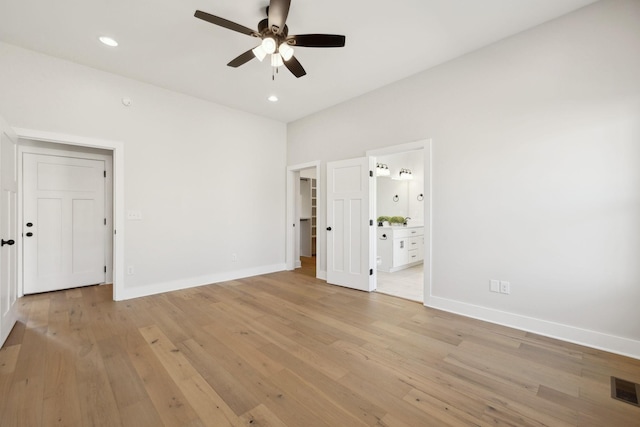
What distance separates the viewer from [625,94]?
2.26 metres

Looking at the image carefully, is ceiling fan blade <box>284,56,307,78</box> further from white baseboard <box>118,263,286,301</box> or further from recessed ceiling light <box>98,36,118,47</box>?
white baseboard <box>118,263,286,301</box>

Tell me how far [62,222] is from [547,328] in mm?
6392

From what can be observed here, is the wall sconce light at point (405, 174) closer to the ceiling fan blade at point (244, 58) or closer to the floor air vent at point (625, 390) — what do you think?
the ceiling fan blade at point (244, 58)

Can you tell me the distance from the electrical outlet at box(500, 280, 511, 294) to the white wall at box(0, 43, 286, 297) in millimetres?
3839

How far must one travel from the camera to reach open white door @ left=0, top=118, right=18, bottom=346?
2.41 meters

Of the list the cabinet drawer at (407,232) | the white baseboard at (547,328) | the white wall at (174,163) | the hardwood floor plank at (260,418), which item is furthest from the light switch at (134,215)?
the cabinet drawer at (407,232)

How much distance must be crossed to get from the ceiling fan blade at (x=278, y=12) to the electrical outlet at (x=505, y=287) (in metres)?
3.33

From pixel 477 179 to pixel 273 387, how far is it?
291 cm

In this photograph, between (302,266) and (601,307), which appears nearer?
(601,307)

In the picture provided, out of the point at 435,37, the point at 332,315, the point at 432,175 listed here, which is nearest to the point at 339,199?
the point at 432,175

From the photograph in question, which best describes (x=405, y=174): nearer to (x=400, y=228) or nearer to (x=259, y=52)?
(x=400, y=228)

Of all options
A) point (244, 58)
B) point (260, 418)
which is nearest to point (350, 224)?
point (244, 58)

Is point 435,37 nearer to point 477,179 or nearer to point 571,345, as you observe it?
point 477,179

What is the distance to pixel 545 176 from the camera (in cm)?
262
